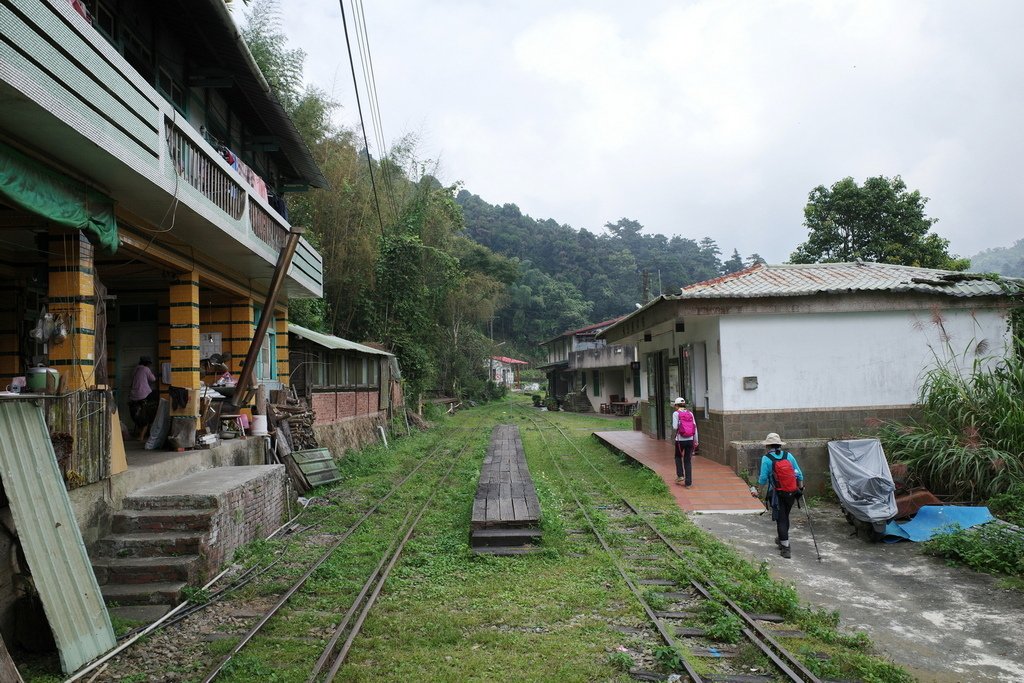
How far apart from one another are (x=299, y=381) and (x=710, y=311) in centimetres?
1107

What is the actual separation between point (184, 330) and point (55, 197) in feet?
13.5

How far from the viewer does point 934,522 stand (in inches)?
323

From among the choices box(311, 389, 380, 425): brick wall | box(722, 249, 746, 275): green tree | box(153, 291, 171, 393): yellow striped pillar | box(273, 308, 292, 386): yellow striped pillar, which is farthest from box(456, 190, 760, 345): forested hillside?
box(153, 291, 171, 393): yellow striped pillar

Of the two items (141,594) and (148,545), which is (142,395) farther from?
(141,594)

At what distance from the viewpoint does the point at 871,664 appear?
183 inches

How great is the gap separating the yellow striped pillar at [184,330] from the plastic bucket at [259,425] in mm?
1394

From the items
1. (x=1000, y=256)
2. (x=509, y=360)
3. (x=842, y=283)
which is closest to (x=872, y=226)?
(x=842, y=283)

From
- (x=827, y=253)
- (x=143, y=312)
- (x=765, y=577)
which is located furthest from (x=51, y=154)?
(x=827, y=253)

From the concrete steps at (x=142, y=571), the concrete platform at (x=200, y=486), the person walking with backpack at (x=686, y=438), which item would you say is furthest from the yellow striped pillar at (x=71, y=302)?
the person walking with backpack at (x=686, y=438)

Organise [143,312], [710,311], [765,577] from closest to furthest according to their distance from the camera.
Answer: [765,577] < [710,311] < [143,312]

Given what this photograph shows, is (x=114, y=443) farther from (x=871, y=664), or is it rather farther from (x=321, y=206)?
(x=321, y=206)

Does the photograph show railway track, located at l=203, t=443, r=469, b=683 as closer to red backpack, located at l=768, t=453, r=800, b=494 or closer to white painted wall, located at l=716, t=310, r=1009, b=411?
red backpack, located at l=768, t=453, r=800, b=494

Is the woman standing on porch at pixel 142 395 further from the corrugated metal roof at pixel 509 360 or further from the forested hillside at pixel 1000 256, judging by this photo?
the forested hillside at pixel 1000 256

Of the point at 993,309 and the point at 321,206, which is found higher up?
the point at 321,206
